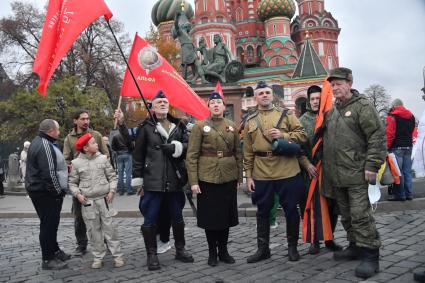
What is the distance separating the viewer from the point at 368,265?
12.9ft

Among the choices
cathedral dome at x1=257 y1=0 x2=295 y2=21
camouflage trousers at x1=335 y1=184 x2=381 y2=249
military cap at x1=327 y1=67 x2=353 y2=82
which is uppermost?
cathedral dome at x1=257 y1=0 x2=295 y2=21

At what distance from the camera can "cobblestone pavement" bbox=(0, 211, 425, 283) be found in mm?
4094

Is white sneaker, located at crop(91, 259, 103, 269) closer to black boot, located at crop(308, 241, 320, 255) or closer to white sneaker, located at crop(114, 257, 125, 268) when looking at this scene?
white sneaker, located at crop(114, 257, 125, 268)

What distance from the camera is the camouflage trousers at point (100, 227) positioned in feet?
16.0

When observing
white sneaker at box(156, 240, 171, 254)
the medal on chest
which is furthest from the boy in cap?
the medal on chest

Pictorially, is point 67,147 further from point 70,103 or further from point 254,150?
point 70,103

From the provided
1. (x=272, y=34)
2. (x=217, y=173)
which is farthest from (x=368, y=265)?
(x=272, y=34)

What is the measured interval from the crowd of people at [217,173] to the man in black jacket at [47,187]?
0.5 inches

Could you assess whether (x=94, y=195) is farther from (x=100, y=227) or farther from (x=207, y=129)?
Answer: (x=207, y=129)

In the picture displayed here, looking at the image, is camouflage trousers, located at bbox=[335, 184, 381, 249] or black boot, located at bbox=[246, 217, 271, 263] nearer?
camouflage trousers, located at bbox=[335, 184, 381, 249]

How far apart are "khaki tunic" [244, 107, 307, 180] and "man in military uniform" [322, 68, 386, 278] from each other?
36 centimetres

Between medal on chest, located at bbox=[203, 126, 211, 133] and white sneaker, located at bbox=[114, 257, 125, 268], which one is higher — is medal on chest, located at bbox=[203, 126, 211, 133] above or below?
above

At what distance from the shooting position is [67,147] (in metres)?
5.73

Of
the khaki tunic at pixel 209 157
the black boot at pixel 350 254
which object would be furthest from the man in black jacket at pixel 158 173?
A: the black boot at pixel 350 254
